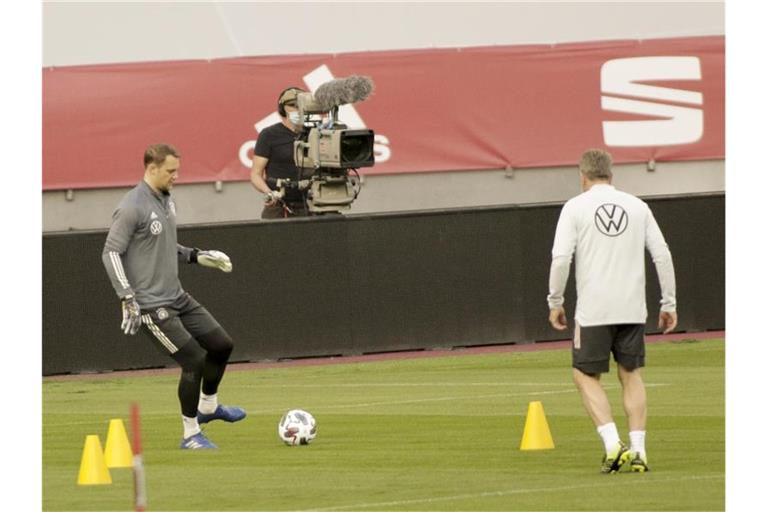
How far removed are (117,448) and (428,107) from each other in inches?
653

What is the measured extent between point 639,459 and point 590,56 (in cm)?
1796

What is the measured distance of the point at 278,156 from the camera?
22.5 meters

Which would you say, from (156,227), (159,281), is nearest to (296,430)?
(159,281)

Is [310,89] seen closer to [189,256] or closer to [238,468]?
[189,256]

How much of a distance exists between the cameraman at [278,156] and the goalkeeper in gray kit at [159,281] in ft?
25.3

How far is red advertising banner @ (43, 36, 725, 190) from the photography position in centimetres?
2888

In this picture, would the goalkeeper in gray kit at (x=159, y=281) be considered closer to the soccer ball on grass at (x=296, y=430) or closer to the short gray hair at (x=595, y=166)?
the soccer ball on grass at (x=296, y=430)

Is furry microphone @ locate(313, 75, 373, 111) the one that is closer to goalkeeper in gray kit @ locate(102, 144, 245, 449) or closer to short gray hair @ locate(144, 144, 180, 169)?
goalkeeper in gray kit @ locate(102, 144, 245, 449)

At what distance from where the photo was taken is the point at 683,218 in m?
23.4

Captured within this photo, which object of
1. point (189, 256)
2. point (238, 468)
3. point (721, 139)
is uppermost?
point (721, 139)

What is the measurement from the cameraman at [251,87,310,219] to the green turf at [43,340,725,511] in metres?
2.16

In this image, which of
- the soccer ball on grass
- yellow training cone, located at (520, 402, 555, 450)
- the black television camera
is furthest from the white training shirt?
the black television camera

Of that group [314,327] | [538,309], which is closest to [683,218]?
[538,309]

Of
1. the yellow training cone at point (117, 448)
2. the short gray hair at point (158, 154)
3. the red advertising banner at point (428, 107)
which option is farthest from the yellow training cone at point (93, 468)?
the red advertising banner at point (428, 107)
